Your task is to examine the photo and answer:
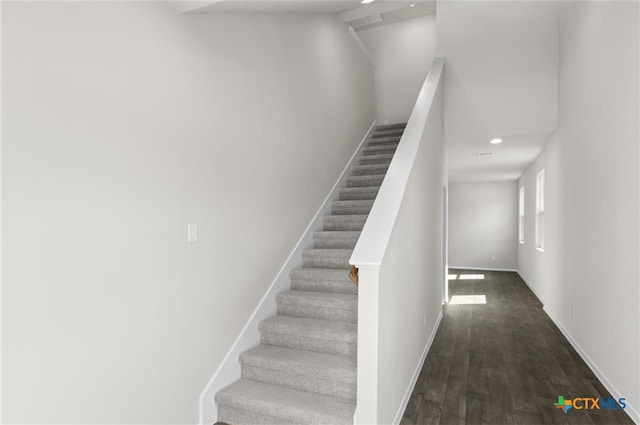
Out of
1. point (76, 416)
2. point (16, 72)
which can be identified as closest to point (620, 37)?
point (16, 72)

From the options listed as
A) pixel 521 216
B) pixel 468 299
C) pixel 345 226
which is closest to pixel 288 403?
pixel 345 226

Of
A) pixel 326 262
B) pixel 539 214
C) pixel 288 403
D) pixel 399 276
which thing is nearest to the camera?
pixel 288 403

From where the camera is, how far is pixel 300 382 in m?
2.59

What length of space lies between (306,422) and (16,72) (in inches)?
89.3

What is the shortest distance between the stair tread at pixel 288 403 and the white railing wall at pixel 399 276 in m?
0.23

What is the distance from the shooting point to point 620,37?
9.02 ft

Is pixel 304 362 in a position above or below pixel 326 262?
below

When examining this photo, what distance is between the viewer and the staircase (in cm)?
240

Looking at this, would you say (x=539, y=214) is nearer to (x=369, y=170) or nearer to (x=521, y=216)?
(x=521, y=216)

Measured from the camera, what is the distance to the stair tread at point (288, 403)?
2.28 metres

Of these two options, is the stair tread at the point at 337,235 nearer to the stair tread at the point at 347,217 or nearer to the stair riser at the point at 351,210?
the stair tread at the point at 347,217

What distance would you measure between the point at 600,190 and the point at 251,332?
3.03m

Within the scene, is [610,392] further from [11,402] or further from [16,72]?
[16,72]

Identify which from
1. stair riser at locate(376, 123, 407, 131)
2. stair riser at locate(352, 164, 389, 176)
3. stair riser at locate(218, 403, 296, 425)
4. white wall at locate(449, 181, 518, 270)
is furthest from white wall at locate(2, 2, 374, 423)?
white wall at locate(449, 181, 518, 270)
